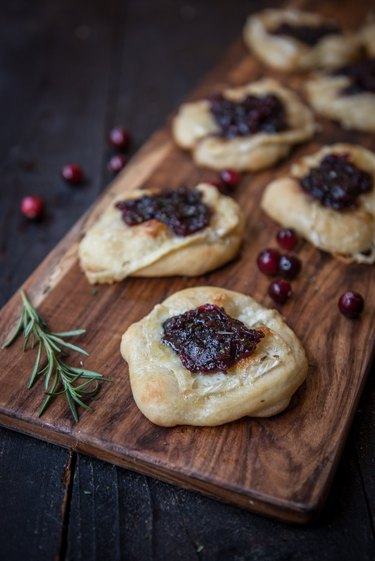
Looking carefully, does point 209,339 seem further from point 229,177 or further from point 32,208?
point 32,208

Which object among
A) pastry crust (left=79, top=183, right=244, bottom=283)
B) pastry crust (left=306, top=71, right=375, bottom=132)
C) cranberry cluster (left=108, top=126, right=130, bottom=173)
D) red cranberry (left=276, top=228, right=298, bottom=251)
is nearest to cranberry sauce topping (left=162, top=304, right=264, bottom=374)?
pastry crust (left=79, top=183, right=244, bottom=283)

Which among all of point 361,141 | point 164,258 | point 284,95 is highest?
point 164,258

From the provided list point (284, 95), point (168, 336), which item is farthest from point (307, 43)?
point (168, 336)

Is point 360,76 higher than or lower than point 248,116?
lower

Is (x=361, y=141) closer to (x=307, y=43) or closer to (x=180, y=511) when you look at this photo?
(x=307, y=43)

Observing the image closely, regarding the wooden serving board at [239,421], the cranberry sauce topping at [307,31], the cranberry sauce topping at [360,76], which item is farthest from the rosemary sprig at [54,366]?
the cranberry sauce topping at [307,31]

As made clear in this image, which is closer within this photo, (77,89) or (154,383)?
(154,383)

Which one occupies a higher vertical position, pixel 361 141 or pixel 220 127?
pixel 220 127

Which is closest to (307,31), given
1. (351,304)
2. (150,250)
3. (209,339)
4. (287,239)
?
(287,239)

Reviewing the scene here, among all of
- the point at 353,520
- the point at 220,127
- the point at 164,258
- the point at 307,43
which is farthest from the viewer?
the point at 307,43
